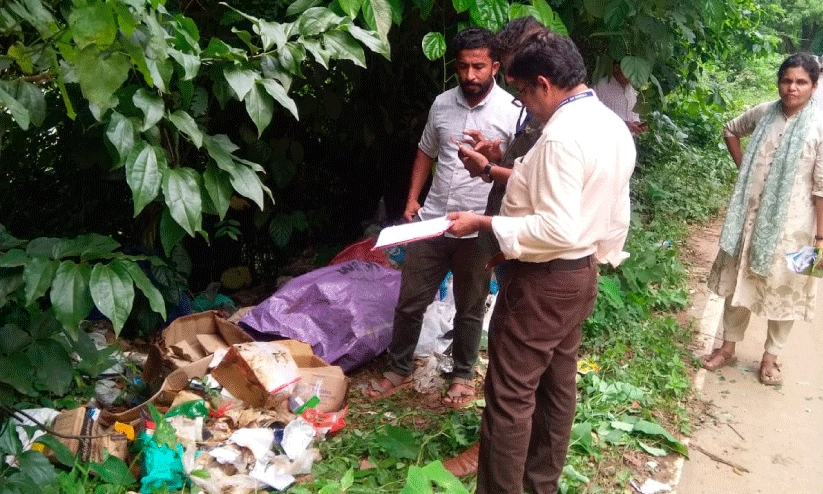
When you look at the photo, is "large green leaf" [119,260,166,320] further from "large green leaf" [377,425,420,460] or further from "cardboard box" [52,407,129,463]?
"large green leaf" [377,425,420,460]

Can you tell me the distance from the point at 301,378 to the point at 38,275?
5.60 feet

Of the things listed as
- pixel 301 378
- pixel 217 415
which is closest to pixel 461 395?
pixel 301 378

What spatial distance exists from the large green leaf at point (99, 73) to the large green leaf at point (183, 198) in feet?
1.13

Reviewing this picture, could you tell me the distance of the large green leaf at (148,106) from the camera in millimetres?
2061

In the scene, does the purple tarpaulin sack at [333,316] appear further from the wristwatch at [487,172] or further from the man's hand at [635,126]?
the man's hand at [635,126]

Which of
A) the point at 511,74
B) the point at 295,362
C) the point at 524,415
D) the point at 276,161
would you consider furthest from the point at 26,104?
the point at 276,161

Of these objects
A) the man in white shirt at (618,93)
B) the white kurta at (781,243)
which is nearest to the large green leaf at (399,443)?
the white kurta at (781,243)

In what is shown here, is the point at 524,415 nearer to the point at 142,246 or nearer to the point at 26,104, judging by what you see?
the point at 26,104

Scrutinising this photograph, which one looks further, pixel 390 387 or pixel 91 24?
pixel 390 387

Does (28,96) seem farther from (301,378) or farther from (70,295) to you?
(301,378)

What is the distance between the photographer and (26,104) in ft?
6.60

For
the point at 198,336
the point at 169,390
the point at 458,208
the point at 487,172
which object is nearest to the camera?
the point at 487,172

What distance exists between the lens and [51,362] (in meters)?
2.62

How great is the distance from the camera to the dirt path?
3.49 metres
